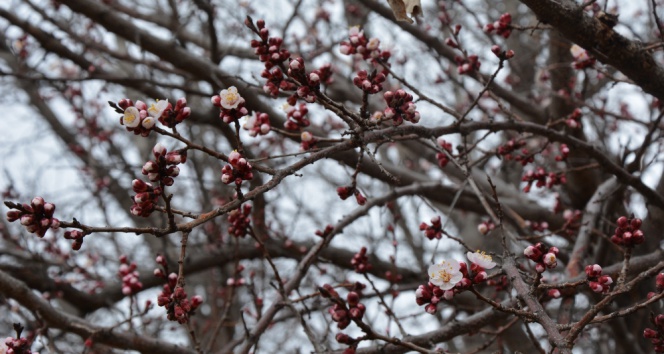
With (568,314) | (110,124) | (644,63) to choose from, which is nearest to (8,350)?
(568,314)

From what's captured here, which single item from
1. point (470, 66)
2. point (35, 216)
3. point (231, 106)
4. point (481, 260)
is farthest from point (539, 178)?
point (35, 216)

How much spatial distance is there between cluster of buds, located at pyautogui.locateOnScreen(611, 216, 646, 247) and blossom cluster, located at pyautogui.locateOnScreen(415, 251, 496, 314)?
44 cm

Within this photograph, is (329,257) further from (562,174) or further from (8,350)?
(8,350)

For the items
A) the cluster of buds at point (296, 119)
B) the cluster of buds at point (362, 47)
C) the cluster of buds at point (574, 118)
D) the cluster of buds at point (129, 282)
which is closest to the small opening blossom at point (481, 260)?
the cluster of buds at point (296, 119)

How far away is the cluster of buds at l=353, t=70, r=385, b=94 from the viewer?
1.80m

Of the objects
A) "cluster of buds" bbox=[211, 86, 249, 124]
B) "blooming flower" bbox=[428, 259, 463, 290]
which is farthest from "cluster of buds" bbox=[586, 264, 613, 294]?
"cluster of buds" bbox=[211, 86, 249, 124]

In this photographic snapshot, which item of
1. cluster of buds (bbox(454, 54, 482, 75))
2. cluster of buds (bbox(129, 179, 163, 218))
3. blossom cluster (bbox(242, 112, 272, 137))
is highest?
cluster of buds (bbox(454, 54, 482, 75))

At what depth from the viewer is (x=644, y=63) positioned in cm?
228

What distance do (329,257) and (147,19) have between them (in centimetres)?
298

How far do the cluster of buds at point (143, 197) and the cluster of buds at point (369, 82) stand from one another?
2.35 feet

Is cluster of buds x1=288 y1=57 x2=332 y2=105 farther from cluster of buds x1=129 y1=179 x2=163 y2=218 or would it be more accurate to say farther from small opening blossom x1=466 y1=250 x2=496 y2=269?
small opening blossom x1=466 y1=250 x2=496 y2=269

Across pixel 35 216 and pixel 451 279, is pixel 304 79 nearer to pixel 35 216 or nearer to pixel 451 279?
pixel 451 279

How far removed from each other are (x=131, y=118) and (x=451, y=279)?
1.00 m

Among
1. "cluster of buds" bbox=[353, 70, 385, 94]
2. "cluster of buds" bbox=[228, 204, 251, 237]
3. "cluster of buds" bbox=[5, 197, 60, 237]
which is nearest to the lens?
"cluster of buds" bbox=[5, 197, 60, 237]
